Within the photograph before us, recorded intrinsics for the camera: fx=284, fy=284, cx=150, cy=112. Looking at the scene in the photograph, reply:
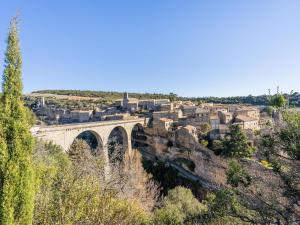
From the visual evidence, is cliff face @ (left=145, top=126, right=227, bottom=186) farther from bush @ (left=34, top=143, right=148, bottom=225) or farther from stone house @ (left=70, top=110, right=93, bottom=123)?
bush @ (left=34, top=143, right=148, bottom=225)

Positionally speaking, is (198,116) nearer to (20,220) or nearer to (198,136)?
(198,136)

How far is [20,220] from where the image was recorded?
4957 millimetres

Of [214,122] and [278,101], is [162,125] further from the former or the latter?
[278,101]

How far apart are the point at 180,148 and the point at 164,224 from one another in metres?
24.4

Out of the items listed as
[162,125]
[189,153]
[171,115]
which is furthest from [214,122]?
[171,115]

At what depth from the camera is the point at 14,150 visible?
5.02 meters

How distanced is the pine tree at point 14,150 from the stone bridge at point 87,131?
17.7m

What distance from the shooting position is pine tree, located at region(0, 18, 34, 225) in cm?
484

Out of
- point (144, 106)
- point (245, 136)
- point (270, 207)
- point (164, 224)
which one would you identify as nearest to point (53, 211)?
point (270, 207)

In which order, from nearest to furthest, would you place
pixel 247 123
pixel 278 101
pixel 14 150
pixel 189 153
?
1. pixel 14 150
2. pixel 278 101
3. pixel 189 153
4. pixel 247 123

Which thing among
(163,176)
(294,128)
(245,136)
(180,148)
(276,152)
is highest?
(294,128)

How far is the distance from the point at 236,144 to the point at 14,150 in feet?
84.1

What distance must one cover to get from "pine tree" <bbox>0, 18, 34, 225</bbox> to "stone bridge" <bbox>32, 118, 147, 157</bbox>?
17.7m

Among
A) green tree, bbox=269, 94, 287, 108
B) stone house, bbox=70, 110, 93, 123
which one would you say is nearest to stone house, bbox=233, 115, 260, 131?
stone house, bbox=70, 110, 93, 123
